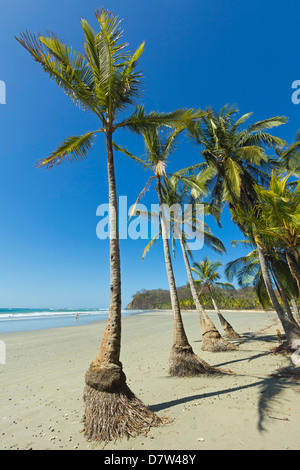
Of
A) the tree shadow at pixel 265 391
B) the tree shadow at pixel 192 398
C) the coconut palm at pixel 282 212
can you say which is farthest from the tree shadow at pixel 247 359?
the coconut palm at pixel 282 212

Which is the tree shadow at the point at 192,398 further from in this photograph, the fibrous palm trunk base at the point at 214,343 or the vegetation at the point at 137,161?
the fibrous palm trunk base at the point at 214,343

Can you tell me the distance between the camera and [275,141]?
10594 mm

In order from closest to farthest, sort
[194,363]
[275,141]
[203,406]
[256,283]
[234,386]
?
[203,406]
[234,386]
[194,363]
[275,141]
[256,283]

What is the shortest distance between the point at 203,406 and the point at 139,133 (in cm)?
726

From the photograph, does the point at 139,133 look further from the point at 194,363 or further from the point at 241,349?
the point at 241,349

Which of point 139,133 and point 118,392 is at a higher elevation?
point 139,133

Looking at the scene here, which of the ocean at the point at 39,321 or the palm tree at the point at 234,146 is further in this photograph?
the ocean at the point at 39,321

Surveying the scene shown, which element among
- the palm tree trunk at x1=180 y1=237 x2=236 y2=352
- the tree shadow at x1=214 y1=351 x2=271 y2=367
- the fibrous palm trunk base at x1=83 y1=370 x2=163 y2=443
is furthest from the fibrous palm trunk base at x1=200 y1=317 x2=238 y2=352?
the fibrous palm trunk base at x1=83 y1=370 x2=163 y2=443

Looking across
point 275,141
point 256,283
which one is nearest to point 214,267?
point 256,283

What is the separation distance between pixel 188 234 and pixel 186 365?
26.9 feet

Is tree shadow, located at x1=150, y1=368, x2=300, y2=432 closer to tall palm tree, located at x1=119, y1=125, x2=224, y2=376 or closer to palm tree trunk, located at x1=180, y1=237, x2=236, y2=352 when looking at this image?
tall palm tree, located at x1=119, y1=125, x2=224, y2=376

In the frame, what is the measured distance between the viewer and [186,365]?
6945 millimetres

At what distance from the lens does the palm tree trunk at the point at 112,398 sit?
150 inches

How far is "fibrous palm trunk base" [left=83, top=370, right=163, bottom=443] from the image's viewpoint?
148 inches
